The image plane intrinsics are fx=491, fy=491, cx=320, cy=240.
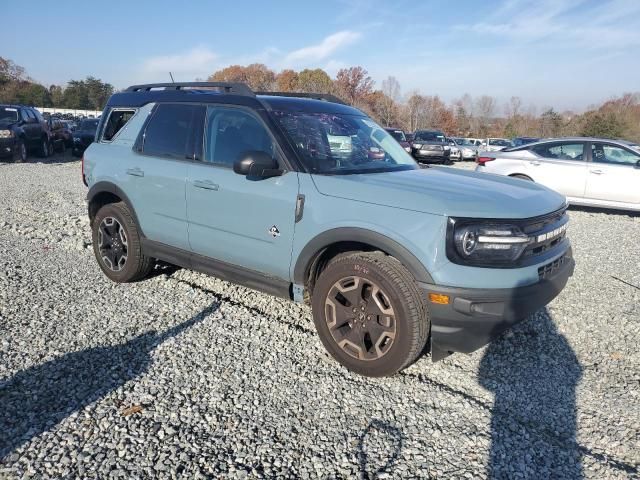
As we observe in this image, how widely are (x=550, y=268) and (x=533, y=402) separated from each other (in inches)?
33.9

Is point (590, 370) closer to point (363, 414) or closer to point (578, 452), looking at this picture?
point (578, 452)

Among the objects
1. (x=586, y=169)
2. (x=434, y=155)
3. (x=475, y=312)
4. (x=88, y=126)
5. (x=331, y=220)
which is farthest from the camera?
(x=434, y=155)

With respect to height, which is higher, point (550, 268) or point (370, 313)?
point (550, 268)

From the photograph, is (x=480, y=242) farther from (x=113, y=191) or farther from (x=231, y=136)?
(x=113, y=191)

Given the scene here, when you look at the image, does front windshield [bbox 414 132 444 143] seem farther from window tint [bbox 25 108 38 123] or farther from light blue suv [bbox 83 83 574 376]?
light blue suv [bbox 83 83 574 376]

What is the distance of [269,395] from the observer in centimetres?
303

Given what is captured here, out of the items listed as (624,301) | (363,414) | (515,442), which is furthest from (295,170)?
(624,301)

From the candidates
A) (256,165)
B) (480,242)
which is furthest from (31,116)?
(480,242)

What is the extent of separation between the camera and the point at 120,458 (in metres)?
2.43

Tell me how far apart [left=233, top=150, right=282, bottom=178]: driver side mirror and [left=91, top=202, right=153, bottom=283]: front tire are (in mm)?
1739

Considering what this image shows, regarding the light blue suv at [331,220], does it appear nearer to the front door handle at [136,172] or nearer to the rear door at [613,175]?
the front door handle at [136,172]

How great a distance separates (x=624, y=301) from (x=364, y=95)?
51433 mm

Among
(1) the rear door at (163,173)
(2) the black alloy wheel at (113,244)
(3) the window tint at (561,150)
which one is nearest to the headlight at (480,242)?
(1) the rear door at (163,173)

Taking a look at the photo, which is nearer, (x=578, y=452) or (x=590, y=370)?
A: (x=578, y=452)
